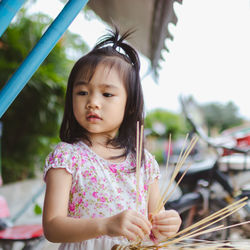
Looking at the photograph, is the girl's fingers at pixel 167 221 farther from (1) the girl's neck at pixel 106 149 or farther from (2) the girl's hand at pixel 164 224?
(1) the girl's neck at pixel 106 149

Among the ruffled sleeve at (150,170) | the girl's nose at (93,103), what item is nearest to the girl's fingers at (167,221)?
the ruffled sleeve at (150,170)

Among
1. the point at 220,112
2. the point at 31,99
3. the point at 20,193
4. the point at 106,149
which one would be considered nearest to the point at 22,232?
the point at 106,149

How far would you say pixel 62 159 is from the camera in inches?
31.5

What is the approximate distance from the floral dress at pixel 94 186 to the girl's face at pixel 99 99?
9cm

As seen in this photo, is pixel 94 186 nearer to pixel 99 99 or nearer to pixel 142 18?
pixel 99 99

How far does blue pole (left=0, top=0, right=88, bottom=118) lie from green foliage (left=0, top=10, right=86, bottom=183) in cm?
373

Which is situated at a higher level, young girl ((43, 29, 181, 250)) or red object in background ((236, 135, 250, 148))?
red object in background ((236, 135, 250, 148))

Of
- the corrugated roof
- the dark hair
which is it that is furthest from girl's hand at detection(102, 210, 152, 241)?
the corrugated roof

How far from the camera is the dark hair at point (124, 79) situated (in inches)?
34.5

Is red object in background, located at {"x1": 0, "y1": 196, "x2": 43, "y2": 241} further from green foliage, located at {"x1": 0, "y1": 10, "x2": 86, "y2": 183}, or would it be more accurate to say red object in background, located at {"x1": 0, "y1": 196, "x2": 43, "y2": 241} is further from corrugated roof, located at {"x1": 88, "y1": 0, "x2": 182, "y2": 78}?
green foliage, located at {"x1": 0, "y1": 10, "x2": 86, "y2": 183}

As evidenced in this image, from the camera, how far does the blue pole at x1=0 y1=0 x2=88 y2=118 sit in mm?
648

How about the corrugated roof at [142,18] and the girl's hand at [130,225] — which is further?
the corrugated roof at [142,18]

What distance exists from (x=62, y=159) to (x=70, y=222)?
0.18 meters

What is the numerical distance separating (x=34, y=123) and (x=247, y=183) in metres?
3.73
